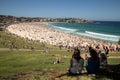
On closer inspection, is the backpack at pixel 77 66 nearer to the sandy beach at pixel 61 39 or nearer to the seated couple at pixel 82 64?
the seated couple at pixel 82 64

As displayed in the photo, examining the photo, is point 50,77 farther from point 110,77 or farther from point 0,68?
point 0,68

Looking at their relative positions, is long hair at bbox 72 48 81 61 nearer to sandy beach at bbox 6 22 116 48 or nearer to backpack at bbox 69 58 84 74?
backpack at bbox 69 58 84 74

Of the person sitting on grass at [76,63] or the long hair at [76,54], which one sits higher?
the long hair at [76,54]

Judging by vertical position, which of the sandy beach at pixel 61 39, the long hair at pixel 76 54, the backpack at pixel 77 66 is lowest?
the sandy beach at pixel 61 39

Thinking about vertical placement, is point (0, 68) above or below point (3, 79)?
below

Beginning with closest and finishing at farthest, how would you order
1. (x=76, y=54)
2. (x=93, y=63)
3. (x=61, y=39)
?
(x=76, y=54) < (x=93, y=63) < (x=61, y=39)

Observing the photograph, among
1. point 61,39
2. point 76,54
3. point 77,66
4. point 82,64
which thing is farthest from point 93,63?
point 61,39

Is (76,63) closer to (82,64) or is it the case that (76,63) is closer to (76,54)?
(82,64)

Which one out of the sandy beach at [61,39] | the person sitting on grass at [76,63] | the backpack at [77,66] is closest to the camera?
the person sitting on grass at [76,63]

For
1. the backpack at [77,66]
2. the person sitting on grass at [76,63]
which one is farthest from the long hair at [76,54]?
the backpack at [77,66]

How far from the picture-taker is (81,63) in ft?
29.7

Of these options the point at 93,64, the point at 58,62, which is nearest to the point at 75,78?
the point at 93,64

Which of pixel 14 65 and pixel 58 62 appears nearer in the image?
pixel 14 65

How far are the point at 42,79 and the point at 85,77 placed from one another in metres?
2.09
